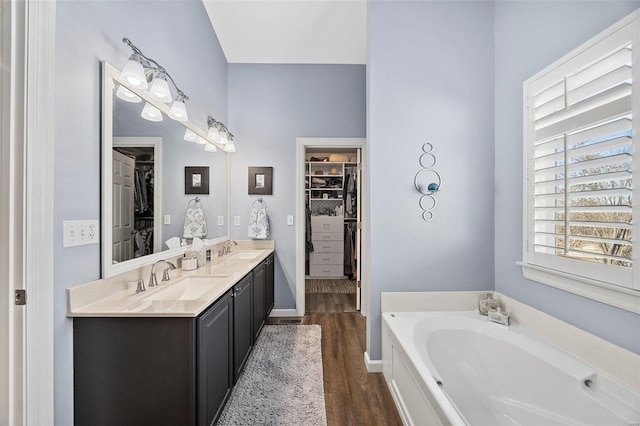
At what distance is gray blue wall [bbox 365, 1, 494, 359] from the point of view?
6.95 ft

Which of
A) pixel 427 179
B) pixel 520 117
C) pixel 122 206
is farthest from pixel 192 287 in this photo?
pixel 520 117

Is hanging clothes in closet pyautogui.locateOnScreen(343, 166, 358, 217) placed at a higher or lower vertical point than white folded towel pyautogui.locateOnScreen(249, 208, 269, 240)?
higher

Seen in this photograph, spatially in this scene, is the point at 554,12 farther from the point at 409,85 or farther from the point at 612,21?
the point at 409,85

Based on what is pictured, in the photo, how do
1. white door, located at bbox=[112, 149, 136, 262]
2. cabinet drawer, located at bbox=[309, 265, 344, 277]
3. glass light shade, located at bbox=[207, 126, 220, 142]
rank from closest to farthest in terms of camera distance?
white door, located at bbox=[112, 149, 136, 262] → glass light shade, located at bbox=[207, 126, 220, 142] → cabinet drawer, located at bbox=[309, 265, 344, 277]

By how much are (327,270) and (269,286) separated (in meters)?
2.42

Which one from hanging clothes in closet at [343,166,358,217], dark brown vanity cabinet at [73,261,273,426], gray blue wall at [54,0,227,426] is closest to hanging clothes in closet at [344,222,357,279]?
hanging clothes in closet at [343,166,358,217]

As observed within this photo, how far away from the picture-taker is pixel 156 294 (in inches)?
60.7

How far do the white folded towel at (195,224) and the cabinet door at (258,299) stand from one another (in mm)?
589

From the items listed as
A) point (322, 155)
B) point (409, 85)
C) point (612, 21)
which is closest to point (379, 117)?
point (409, 85)

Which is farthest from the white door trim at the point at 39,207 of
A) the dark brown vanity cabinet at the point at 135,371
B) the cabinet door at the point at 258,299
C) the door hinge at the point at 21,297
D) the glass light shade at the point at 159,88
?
the cabinet door at the point at 258,299

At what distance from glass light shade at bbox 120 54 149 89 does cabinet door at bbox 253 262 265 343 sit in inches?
60.0

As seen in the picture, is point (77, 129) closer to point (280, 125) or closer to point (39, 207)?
point (39, 207)

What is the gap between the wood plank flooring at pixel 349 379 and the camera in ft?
5.48

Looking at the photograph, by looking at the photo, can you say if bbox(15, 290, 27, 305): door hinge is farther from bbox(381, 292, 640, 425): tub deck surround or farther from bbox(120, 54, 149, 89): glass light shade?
bbox(381, 292, 640, 425): tub deck surround
